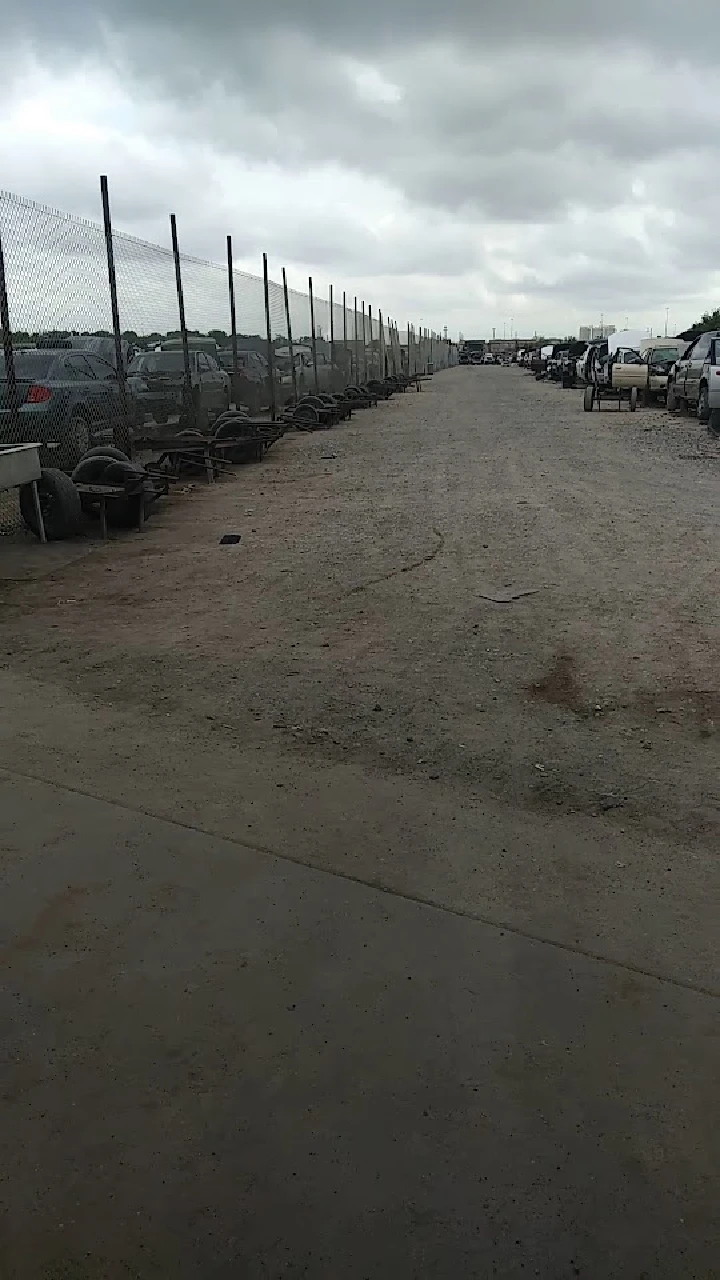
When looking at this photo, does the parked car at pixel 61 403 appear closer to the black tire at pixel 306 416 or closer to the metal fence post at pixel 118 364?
the metal fence post at pixel 118 364

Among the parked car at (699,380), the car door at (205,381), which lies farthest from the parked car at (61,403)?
the parked car at (699,380)

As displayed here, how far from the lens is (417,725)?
14.6 ft

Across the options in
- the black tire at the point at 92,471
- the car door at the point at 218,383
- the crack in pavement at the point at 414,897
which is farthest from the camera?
the car door at the point at 218,383

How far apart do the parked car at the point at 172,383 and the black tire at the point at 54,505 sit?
4.60m

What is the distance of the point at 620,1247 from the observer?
195 centimetres

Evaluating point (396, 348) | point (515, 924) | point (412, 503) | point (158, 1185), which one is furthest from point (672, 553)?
point (396, 348)

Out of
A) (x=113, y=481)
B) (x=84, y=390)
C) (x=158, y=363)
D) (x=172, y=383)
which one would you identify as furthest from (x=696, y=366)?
(x=113, y=481)

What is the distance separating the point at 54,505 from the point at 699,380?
16557mm

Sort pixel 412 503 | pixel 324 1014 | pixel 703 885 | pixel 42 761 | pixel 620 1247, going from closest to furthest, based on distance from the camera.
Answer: pixel 620 1247, pixel 324 1014, pixel 703 885, pixel 42 761, pixel 412 503

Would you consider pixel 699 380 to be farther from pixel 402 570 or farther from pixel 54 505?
pixel 54 505

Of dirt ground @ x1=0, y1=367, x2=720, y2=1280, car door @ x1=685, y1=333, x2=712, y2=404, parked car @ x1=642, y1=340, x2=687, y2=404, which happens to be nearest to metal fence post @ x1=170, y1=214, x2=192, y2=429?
dirt ground @ x1=0, y1=367, x2=720, y2=1280

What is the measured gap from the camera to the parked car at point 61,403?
10047 mm

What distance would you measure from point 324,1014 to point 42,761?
79.7 inches

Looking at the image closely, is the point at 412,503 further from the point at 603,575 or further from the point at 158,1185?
the point at 158,1185
